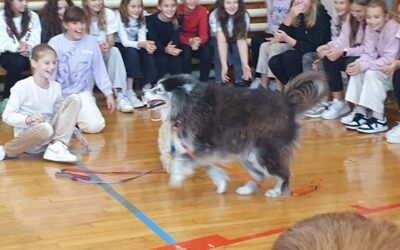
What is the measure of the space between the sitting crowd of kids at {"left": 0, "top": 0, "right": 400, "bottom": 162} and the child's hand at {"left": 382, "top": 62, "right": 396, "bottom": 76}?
0.04ft

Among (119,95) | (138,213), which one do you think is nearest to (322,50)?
(119,95)

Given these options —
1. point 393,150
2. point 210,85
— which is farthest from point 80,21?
point 393,150

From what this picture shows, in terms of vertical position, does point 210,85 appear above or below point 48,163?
above

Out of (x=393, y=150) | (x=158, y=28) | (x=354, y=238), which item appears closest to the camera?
(x=354, y=238)

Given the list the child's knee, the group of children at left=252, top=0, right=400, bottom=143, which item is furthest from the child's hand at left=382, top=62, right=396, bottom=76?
the child's knee

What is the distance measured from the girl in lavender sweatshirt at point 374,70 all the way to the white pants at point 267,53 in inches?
36.5

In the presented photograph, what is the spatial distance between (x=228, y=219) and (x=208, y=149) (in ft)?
1.45

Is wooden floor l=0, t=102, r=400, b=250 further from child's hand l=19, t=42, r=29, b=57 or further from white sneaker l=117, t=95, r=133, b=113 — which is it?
child's hand l=19, t=42, r=29, b=57

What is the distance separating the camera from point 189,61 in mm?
6504

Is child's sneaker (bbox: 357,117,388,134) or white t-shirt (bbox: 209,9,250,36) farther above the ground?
white t-shirt (bbox: 209,9,250,36)

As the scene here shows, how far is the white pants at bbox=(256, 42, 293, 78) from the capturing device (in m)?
6.34

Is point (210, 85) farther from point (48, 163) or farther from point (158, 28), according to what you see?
point (158, 28)

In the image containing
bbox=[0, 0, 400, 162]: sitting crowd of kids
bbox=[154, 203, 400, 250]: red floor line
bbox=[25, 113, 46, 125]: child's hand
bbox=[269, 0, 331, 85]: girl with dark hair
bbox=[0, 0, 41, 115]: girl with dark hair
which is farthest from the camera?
bbox=[269, 0, 331, 85]: girl with dark hair

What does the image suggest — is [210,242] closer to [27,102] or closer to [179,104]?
[179,104]
